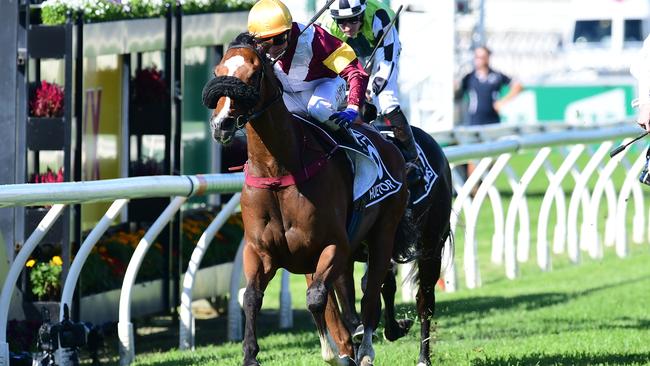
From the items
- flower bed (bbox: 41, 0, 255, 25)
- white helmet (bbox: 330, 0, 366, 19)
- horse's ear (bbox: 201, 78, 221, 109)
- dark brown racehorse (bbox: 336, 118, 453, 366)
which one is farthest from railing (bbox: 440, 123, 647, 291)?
horse's ear (bbox: 201, 78, 221, 109)

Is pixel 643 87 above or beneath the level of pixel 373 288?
above

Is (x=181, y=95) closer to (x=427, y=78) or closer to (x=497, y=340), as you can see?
(x=497, y=340)

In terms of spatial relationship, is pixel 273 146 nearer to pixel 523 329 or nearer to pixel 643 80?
pixel 643 80

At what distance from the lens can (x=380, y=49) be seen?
7320 mm

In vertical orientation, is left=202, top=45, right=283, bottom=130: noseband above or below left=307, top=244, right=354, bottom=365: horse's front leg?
above

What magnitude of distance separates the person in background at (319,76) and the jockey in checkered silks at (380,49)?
78cm

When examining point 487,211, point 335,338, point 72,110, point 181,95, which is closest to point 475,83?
point 487,211

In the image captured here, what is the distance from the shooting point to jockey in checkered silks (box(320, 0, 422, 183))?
709cm

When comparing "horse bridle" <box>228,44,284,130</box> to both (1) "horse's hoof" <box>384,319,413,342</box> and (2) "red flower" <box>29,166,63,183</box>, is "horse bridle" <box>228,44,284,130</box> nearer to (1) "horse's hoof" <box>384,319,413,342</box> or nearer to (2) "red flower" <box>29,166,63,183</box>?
(1) "horse's hoof" <box>384,319,413,342</box>

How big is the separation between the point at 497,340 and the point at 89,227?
8.02 ft

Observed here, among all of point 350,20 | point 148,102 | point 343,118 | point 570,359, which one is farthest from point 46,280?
point 570,359

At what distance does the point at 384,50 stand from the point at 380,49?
31mm

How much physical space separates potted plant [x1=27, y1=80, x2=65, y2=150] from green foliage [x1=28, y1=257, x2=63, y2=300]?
23.6 inches

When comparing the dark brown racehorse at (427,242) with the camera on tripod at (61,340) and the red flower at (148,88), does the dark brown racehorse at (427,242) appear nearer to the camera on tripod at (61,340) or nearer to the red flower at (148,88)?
the camera on tripod at (61,340)
